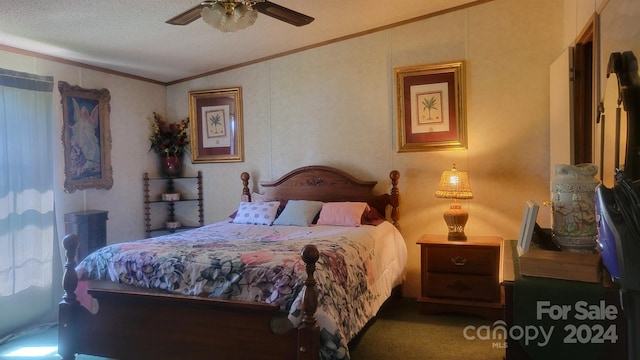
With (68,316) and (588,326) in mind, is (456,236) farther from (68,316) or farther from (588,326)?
(68,316)

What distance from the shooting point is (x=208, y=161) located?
→ 5062mm

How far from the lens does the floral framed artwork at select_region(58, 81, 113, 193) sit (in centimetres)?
405

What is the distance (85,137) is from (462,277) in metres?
3.68

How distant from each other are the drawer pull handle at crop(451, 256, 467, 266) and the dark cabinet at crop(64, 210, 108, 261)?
10.4 ft

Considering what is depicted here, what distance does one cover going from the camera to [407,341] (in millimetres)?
3205

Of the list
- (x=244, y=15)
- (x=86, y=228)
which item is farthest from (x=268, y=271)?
(x=86, y=228)

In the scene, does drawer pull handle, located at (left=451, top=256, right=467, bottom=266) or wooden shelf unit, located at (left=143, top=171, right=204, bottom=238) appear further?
wooden shelf unit, located at (left=143, top=171, right=204, bottom=238)

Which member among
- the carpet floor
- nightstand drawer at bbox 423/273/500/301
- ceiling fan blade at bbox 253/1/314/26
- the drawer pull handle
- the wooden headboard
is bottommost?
the carpet floor

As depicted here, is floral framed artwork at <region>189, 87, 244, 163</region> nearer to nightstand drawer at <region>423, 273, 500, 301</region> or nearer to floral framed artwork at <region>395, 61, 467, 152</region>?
floral framed artwork at <region>395, 61, 467, 152</region>

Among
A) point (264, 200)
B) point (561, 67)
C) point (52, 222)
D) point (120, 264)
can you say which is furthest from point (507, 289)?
point (52, 222)

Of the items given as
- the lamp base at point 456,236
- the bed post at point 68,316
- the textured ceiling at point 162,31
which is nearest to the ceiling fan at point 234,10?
the textured ceiling at point 162,31

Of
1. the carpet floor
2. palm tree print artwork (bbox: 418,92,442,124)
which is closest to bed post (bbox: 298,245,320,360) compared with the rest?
the carpet floor

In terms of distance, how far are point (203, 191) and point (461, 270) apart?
9.80 ft

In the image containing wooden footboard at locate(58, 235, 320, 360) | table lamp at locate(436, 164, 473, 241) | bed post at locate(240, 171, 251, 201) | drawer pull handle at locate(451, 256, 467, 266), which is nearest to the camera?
wooden footboard at locate(58, 235, 320, 360)
